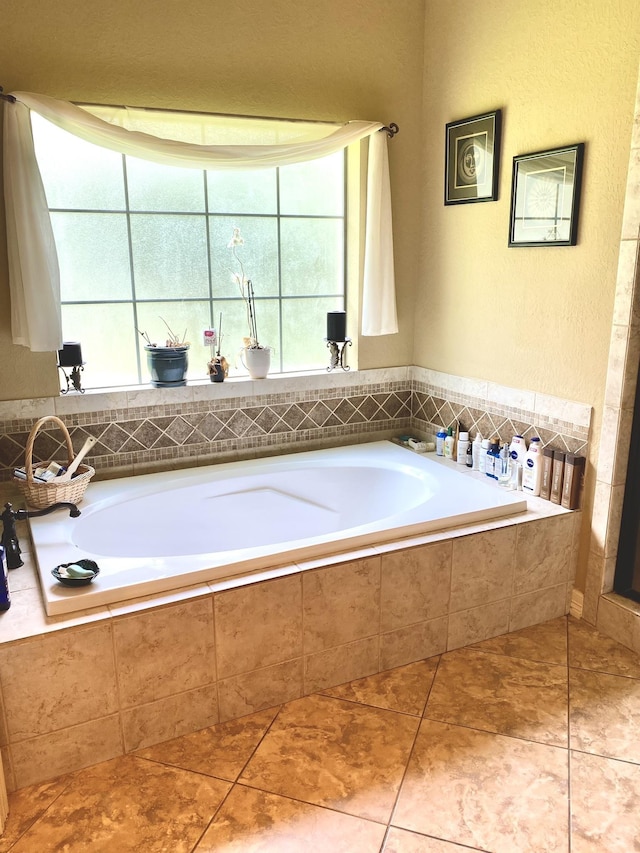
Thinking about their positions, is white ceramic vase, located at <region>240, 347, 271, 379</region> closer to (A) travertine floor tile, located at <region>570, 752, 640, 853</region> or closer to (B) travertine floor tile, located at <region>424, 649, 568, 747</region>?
(B) travertine floor tile, located at <region>424, 649, 568, 747</region>

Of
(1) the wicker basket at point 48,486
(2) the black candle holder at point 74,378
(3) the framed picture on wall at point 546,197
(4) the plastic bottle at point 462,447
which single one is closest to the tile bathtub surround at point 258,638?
(1) the wicker basket at point 48,486

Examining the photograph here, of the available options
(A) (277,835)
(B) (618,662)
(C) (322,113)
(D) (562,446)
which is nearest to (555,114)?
(C) (322,113)

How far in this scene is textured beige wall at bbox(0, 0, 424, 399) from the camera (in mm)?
2506

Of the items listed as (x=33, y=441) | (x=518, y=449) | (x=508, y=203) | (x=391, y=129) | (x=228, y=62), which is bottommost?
(x=518, y=449)

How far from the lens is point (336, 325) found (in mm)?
3248

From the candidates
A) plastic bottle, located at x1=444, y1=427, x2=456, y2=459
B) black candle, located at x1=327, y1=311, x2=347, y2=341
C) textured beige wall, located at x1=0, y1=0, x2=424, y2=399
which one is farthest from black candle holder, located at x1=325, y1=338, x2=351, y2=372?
plastic bottle, located at x1=444, y1=427, x2=456, y2=459

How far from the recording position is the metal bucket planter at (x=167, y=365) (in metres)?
2.92

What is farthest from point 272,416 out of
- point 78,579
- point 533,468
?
point 78,579

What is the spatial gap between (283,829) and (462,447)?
1.84 m

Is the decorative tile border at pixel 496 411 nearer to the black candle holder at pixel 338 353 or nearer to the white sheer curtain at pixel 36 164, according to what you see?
the black candle holder at pixel 338 353

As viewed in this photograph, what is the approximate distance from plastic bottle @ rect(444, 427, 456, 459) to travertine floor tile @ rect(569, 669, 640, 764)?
115 centimetres

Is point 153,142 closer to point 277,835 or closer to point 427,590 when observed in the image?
point 427,590

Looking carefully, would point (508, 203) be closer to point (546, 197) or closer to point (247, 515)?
point (546, 197)

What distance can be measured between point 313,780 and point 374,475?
4.82ft
